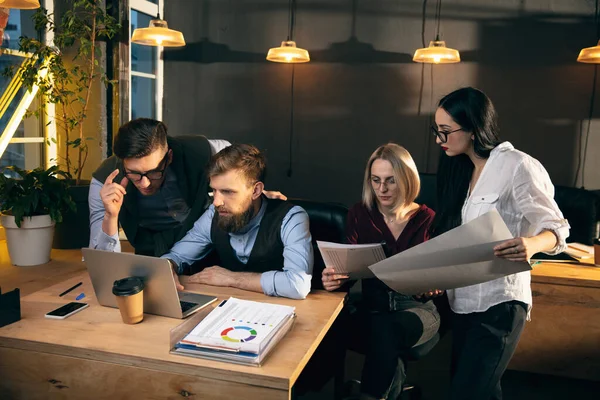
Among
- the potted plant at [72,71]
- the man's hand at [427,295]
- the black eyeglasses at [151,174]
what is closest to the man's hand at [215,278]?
the black eyeglasses at [151,174]

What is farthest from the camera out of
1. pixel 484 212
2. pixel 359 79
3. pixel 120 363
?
pixel 359 79

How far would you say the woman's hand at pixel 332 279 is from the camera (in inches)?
75.2

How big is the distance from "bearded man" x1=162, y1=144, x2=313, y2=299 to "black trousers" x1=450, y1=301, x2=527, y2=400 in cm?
62

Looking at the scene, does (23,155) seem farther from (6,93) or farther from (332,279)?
(332,279)

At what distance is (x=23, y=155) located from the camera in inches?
131

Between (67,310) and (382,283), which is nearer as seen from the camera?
(67,310)

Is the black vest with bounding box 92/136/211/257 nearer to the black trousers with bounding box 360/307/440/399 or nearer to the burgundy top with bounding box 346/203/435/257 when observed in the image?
the burgundy top with bounding box 346/203/435/257

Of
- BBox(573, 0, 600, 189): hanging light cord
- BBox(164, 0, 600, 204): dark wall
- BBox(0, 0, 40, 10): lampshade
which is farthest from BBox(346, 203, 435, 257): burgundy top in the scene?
BBox(573, 0, 600, 189): hanging light cord

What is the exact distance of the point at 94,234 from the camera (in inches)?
88.1

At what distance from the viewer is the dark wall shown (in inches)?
173

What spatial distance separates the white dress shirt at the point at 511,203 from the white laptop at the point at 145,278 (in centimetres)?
96

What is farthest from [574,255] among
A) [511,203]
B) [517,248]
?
[517,248]

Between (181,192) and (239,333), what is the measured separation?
123cm

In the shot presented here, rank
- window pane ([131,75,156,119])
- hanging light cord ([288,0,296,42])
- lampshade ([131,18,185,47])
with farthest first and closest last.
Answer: hanging light cord ([288,0,296,42])
window pane ([131,75,156,119])
lampshade ([131,18,185,47])
